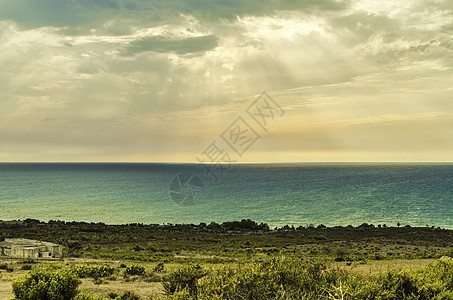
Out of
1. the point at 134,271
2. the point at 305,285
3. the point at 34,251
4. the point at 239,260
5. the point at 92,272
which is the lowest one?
the point at 34,251

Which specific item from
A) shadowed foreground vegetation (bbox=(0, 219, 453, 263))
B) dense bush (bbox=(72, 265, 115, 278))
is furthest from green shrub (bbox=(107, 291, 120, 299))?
shadowed foreground vegetation (bbox=(0, 219, 453, 263))

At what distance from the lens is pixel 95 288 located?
18.1 meters

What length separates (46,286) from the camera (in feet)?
41.9

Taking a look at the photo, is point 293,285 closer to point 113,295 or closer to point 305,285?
point 305,285

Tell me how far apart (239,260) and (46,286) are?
10.6 metres

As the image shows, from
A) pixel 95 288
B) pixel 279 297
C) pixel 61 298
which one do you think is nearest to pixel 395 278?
pixel 279 297

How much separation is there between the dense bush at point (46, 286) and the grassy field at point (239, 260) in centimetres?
274

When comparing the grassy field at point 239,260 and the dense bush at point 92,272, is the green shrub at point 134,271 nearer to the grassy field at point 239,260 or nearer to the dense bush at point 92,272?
the grassy field at point 239,260

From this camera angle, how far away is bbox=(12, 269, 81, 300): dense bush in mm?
12680

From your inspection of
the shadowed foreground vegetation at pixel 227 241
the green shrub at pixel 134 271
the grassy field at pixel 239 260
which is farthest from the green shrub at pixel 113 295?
the shadowed foreground vegetation at pixel 227 241

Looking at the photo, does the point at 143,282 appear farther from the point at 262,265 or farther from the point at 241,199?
the point at 241,199

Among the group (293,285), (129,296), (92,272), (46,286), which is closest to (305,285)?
(293,285)

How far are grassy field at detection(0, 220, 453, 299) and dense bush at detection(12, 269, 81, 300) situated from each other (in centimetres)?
274

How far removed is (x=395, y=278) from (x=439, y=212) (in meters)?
93.5
